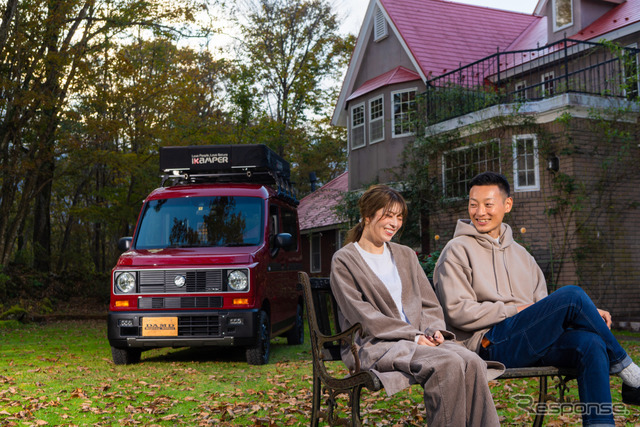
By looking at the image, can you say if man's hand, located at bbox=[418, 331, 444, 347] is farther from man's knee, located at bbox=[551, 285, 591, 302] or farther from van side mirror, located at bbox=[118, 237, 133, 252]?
van side mirror, located at bbox=[118, 237, 133, 252]

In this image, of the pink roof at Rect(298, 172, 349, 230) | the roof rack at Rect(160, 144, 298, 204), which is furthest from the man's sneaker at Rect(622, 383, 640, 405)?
the pink roof at Rect(298, 172, 349, 230)

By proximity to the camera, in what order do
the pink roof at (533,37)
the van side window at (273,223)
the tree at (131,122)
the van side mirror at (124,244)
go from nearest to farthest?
the van side mirror at (124,244), the van side window at (273,223), the tree at (131,122), the pink roof at (533,37)

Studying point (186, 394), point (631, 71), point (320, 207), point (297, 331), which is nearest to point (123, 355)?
point (186, 394)

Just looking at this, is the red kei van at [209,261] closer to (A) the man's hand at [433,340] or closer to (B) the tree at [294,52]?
(A) the man's hand at [433,340]

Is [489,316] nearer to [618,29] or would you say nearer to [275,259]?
[275,259]

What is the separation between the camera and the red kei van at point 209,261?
31.9 feet

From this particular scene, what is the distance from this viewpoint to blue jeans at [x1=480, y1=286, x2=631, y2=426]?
4004mm

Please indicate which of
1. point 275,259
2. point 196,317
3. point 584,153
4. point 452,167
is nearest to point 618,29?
point 584,153

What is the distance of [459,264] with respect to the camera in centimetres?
466

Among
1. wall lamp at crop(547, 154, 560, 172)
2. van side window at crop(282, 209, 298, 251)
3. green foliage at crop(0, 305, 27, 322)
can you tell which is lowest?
green foliage at crop(0, 305, 27, 322)

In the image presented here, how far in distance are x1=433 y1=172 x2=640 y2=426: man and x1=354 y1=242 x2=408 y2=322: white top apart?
29cm

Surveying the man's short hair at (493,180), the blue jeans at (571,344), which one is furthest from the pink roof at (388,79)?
the blue jeans at (571,344)

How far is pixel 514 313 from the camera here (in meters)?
4.55

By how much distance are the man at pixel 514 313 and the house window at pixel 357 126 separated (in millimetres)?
20512
